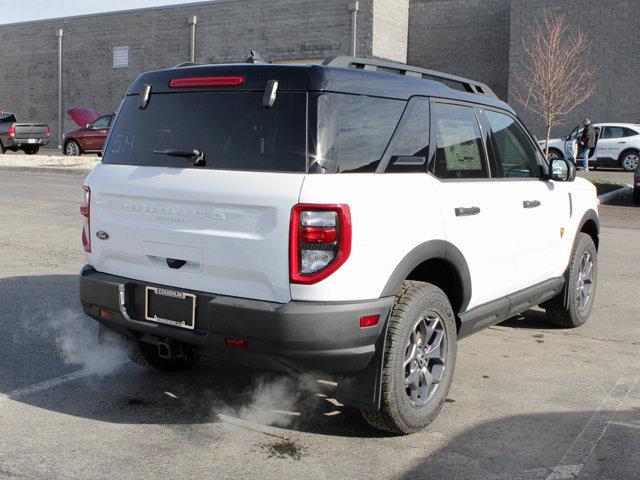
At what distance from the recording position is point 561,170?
18.9ft

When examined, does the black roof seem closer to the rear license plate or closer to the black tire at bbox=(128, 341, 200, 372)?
the rear license plate

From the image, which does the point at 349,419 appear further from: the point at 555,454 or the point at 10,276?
the point at 10,276

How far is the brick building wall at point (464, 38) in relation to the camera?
112ft

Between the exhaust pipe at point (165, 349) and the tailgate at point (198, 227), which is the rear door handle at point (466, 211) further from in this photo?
the exhaust pipe at point (165, 349)

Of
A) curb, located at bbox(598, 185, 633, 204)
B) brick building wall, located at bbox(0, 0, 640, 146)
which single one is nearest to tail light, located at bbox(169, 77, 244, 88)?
curb, located at bbox(598, 185, 633, 204)

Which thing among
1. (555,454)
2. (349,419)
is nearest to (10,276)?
(349,419)

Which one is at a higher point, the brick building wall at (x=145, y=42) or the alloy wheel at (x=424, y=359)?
the brick building wall at (x=145, y=42)

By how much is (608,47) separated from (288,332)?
30149 millimetres

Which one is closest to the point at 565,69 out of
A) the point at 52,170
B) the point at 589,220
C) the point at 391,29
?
the point at 391,29

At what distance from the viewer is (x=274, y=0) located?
34.9m

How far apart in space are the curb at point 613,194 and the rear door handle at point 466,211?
13.5 meters

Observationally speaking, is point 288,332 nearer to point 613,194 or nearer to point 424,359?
point 424,359

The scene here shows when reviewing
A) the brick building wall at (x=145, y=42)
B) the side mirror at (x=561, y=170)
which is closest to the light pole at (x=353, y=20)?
the brick building wall at (x=145, y=42)

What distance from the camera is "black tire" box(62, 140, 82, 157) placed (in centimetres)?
2934
